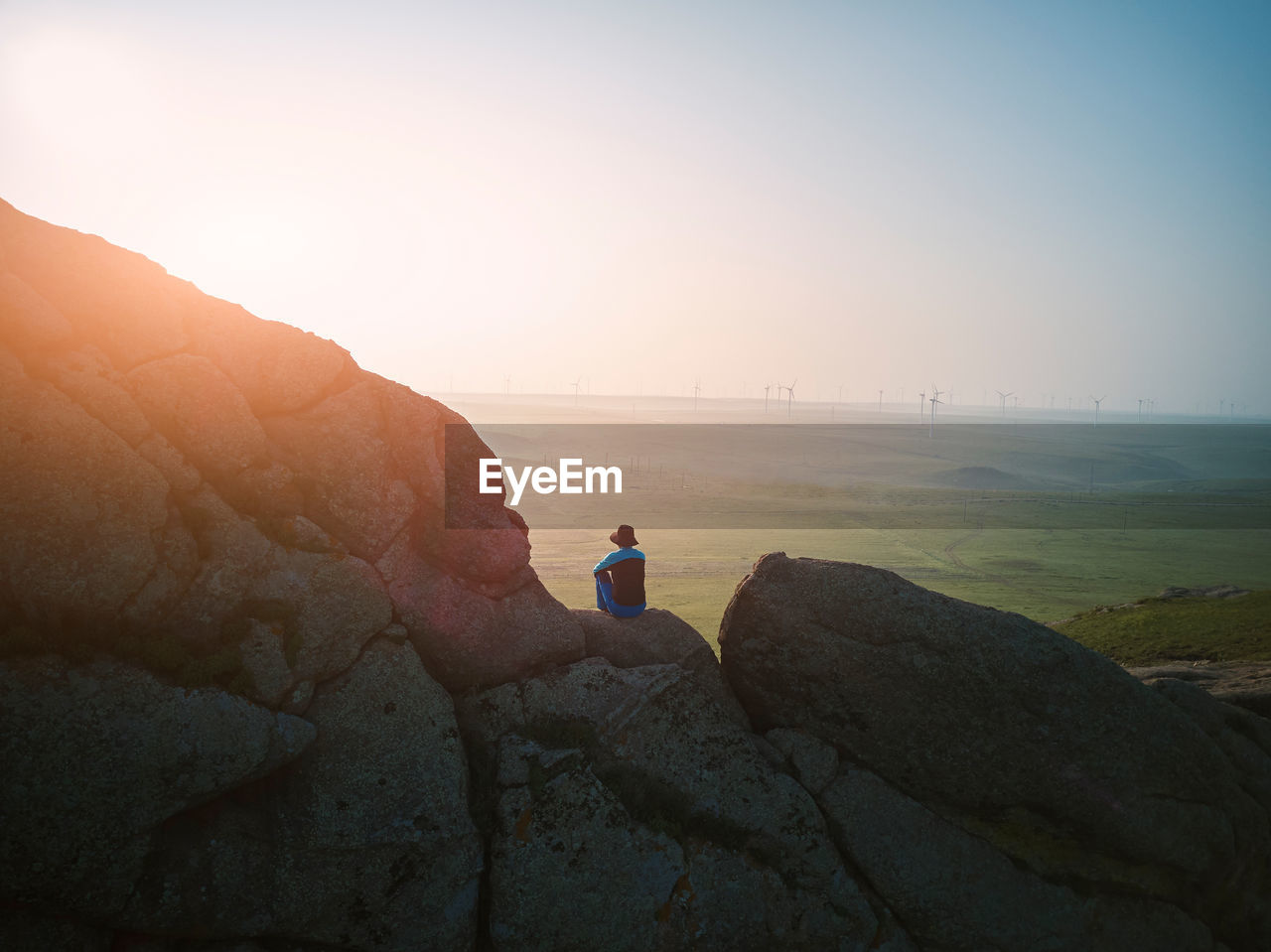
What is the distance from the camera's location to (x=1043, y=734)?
14.9 metres

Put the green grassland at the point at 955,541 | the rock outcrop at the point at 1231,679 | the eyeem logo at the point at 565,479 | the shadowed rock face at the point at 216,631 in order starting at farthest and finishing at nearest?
the eyeem logo at the point at 565,479 → the green grassland at the point at 955,541 → the rock outcrop at the point at 1231,679 → the shadowed rock face at the point at 216,631

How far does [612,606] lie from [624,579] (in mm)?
704

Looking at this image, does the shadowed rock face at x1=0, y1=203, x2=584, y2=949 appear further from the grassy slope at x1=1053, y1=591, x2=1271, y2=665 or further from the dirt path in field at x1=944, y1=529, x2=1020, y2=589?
the dirt path in field at x1=944, y1=529, x2=1020, y2=589

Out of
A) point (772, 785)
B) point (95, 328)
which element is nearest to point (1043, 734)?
point (772, 785)

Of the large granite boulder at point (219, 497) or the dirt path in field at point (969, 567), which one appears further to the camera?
the dirt path in field at point (969, 567)

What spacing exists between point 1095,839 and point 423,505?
582 inches

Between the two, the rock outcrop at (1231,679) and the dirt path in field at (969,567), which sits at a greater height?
the rock outcrop at (1231,679)

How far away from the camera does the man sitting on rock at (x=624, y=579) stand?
17.5 m

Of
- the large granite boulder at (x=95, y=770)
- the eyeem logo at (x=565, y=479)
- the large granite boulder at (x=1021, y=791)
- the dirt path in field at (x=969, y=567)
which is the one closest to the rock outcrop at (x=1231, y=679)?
the large granite boulder at (x=1021, y=791)

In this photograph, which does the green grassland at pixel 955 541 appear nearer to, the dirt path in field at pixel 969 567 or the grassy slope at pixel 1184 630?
the grassy slope at pixel 1184 630

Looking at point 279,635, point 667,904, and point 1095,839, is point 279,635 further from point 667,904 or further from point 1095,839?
point 1095,839

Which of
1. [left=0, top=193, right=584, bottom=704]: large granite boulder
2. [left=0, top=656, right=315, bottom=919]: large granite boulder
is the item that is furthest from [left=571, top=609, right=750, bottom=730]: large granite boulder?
[left=0, top=656, right=315, bottom=919]: large granite boulder

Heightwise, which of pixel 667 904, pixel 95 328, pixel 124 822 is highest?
pixel 95 328

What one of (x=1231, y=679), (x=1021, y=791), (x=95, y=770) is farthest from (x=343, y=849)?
(x=1231, y=679)
